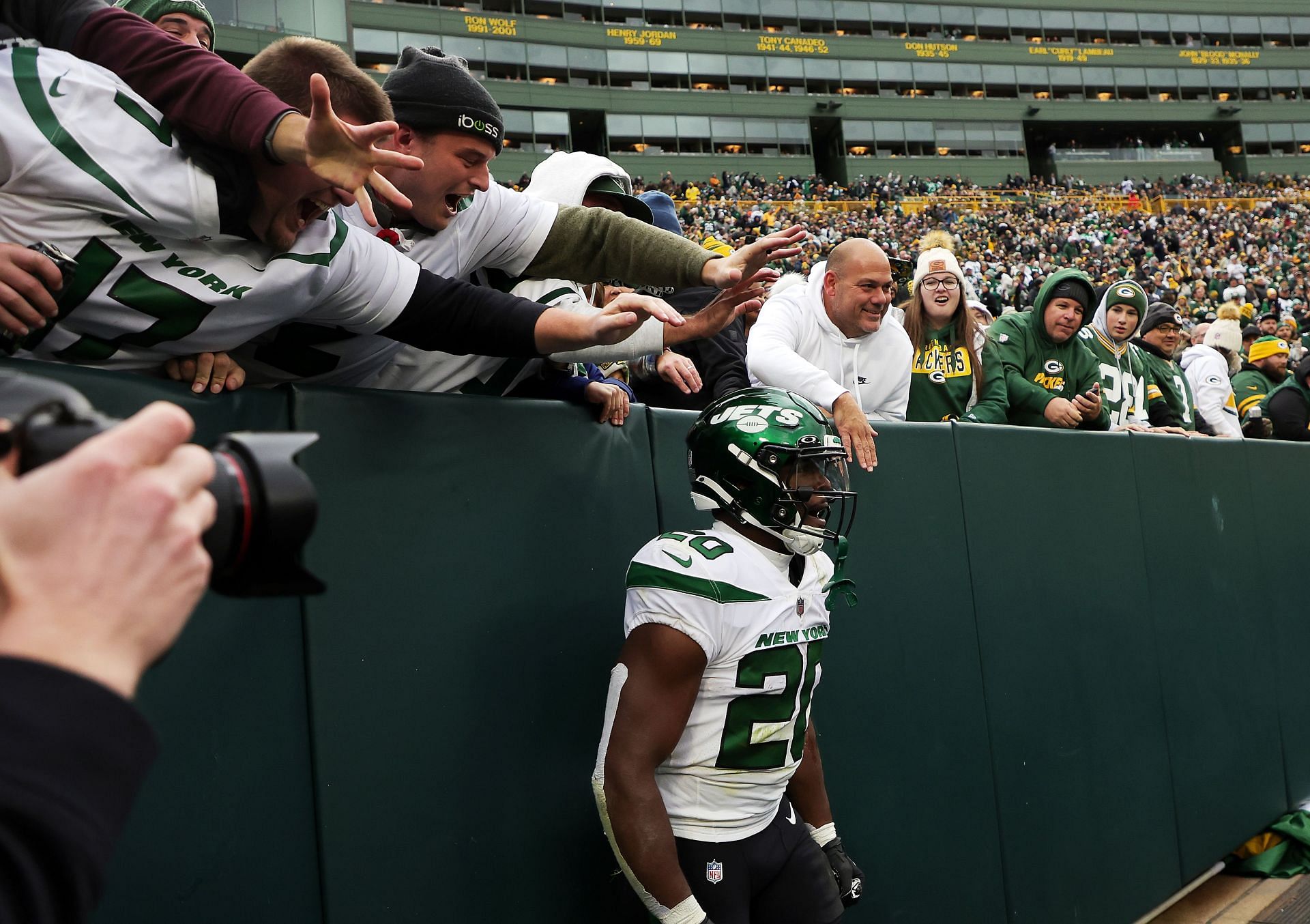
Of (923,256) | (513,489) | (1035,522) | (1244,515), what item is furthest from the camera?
(1244,515)

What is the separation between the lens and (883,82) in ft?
165

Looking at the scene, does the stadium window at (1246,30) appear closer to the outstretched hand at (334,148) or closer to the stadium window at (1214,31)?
the stadium window at (1214,31)

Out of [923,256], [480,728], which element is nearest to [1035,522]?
[923,256]

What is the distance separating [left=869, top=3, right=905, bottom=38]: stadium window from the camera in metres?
50.8

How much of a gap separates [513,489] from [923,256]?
318 centimetres

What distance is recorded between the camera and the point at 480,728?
220cm

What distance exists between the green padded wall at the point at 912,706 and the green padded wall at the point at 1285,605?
2.51m

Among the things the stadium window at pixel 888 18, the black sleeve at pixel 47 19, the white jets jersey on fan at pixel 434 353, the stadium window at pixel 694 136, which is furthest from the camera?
the stadium window at pixel 888 18

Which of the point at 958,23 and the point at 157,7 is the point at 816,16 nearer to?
the point at 958,23

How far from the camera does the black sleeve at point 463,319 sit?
2010 mm

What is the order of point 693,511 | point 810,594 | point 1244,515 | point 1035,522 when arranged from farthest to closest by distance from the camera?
point 1244,515, point 1035,522, point 693,511, point 810,594

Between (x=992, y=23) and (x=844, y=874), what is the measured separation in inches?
2183

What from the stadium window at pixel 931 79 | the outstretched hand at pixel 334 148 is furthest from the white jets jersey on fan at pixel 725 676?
the stadium window at pixel 931 79

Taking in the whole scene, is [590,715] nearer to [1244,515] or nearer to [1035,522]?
[1035,522]
